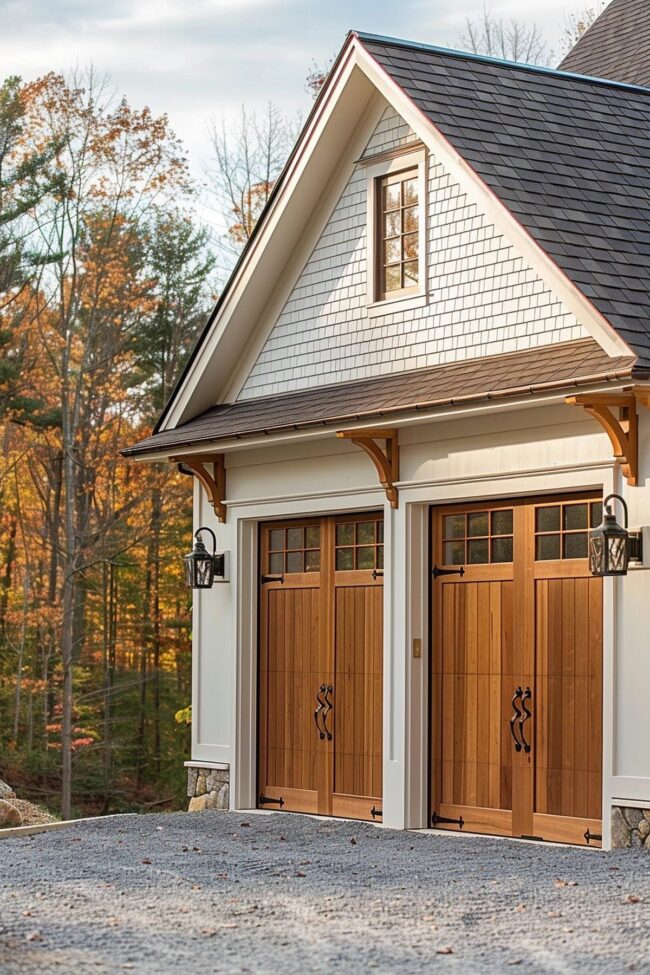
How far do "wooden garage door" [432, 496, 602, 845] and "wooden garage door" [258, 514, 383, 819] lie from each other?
30.3 inches

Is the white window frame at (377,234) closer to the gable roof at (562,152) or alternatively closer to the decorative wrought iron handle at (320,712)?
the gable roof at (562,152)

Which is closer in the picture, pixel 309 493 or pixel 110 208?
pixel 309 493

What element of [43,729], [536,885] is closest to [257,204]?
[43,729]

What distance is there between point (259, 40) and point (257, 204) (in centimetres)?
667

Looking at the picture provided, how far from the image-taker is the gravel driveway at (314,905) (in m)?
6.47

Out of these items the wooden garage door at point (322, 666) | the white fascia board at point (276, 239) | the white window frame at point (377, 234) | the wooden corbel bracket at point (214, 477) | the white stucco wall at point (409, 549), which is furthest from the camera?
the wooden corbel bracket at point (214, 477)

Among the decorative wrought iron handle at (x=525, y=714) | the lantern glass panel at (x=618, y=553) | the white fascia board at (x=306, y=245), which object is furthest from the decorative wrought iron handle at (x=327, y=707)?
the lantern glass panel at (x=618, y=553)

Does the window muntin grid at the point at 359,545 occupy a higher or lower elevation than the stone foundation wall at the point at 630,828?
higher

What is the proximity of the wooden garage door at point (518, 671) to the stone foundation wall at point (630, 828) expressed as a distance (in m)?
0.31

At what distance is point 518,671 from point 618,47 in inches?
348

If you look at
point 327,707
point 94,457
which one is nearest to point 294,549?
point 327,707

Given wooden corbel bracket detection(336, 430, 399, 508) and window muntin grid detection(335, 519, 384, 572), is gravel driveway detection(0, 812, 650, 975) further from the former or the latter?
wooden corbel bracket detection(336, 430, 399, 508)

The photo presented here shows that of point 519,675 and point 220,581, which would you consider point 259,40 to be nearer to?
point 220,581

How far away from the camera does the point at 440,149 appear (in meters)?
11.1
